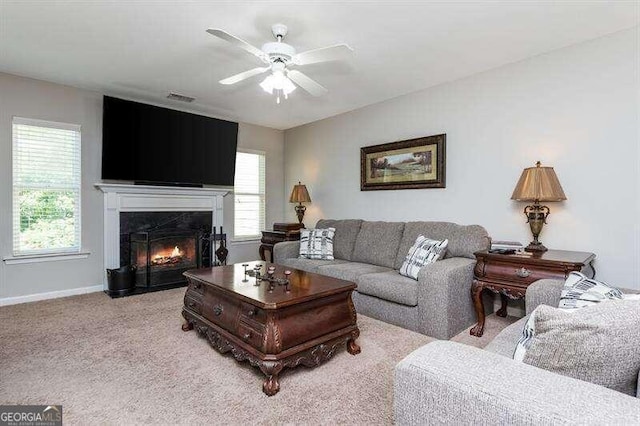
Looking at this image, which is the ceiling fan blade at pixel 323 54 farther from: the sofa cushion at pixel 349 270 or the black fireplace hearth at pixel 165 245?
the black fireplace hearth at pixel 165 245

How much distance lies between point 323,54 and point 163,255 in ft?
11.8

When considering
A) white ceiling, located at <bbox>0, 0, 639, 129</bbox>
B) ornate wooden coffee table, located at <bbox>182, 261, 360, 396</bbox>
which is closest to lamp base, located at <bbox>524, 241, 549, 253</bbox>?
ornate wooden coffee table, located at <bbox>182, 261, 360, 396</bbox>

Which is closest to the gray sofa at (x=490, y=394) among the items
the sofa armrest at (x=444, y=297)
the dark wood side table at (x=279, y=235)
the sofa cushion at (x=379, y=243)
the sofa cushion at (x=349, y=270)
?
the sofa armrest at (x=444, y=297)

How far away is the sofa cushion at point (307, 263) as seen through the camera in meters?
3.89

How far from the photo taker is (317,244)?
4328 mm

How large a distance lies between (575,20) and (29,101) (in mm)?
5259

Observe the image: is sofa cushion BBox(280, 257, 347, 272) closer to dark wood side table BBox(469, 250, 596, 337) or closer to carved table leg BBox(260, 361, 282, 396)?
dark wood side table BBox(469, 250, 596, 337)

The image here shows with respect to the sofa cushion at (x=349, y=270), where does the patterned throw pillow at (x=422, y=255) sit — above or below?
above

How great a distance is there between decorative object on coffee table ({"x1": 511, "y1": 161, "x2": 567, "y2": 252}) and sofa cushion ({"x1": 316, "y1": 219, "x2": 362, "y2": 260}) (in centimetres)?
195

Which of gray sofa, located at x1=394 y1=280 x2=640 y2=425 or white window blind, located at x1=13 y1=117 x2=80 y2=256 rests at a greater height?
white window blind, located at x1=13 y1=117 x2=80 y2=256

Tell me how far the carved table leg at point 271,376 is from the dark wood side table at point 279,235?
9.56 feet

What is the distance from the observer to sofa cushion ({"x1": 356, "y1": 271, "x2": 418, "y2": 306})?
9.80 feet

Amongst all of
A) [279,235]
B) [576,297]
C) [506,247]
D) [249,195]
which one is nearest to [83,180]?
[249,195]

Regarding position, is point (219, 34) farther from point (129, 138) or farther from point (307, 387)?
point (129, 138)
